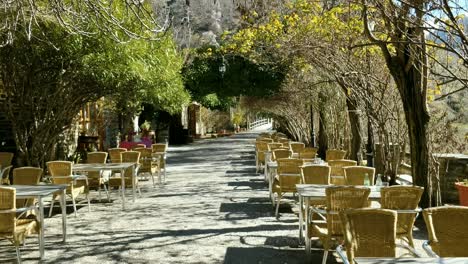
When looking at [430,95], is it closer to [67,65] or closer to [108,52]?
[108,52]

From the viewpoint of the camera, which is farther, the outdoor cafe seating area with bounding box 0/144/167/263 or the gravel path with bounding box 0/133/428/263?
the gravel path with bounding box 0/133/428/263

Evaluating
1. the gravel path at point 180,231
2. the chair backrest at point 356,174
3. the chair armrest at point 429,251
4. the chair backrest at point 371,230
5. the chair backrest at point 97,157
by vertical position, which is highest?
the chair backrest at point 97,157

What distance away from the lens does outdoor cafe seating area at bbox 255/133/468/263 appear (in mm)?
4426

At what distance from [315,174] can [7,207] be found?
410 cm

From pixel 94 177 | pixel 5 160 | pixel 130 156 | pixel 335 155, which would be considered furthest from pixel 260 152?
pixel 5 160

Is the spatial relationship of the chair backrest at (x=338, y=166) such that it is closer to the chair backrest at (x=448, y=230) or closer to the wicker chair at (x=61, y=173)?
the wicker chair at (x=61, y=173)

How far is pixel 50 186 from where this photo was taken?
7324 mm

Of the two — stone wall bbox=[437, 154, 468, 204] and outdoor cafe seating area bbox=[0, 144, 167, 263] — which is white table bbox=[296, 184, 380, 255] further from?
stone wall bbox=[437, 154, 468, 204]

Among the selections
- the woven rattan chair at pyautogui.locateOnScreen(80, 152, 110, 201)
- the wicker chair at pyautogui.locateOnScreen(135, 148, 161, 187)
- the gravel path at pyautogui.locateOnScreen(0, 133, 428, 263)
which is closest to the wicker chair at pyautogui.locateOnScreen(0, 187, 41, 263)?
the gravel path at pyautogui.locateOnScreen(0, 133, 428, 263)

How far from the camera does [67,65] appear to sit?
443 inches

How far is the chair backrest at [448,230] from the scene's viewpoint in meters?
4.50

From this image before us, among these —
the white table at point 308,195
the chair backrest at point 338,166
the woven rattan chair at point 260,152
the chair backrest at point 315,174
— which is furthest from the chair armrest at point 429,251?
the woven rattan chair at point 260,152

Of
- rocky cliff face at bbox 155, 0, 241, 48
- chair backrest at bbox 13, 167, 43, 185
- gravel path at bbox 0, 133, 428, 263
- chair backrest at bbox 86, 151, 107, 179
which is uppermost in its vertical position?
rocky cliff face at bbox 155, 0, 241, 48

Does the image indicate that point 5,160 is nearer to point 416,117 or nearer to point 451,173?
point 416,117
